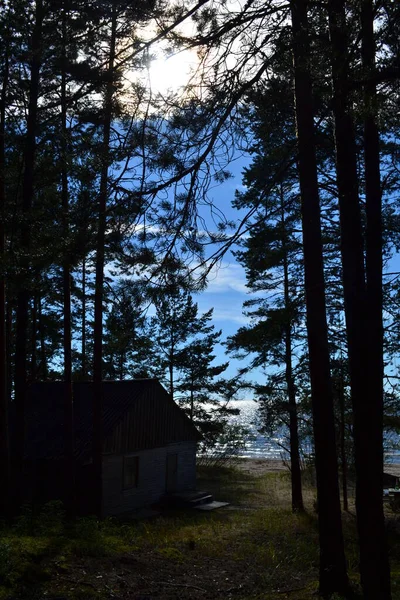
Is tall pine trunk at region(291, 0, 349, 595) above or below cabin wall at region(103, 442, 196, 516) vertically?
above

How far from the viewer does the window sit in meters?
22.0

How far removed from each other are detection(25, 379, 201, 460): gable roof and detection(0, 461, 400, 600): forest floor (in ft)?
16.5

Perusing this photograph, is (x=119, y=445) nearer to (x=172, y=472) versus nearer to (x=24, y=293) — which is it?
(x=172, y=472)

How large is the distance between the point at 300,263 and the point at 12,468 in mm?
11351

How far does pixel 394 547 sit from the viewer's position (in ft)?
45.8

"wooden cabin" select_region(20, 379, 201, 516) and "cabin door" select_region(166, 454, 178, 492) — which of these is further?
"cabin door" select_region(166, 454, 178, 492)

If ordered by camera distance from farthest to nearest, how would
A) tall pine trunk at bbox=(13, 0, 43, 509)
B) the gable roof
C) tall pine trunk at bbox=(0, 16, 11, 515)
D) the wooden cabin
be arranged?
the gable roof → the wooden cabin → tall pine trunk at bbox=(13, 0, 43, 509) → tall pine trunk at bbox=(0, 16, 11, 515)

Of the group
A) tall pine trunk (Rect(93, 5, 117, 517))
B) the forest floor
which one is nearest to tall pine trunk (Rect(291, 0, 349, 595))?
the forest floor

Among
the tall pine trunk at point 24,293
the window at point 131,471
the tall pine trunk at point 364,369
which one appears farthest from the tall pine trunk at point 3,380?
the window at point 131,471

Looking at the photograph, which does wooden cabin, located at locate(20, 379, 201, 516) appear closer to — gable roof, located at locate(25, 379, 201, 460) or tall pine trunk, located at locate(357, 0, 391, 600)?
gable roof, located at locate(25, 379, 201, 460)

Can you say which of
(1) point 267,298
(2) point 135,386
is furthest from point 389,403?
(2) point 135,386

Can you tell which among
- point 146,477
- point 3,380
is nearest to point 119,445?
point 146,477

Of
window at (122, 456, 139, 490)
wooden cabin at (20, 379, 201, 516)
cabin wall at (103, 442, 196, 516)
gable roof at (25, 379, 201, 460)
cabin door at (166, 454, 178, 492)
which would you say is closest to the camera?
wooden cabin at (20, 379, 201, 516)

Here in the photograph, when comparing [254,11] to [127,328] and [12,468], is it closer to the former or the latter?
[127,328]
